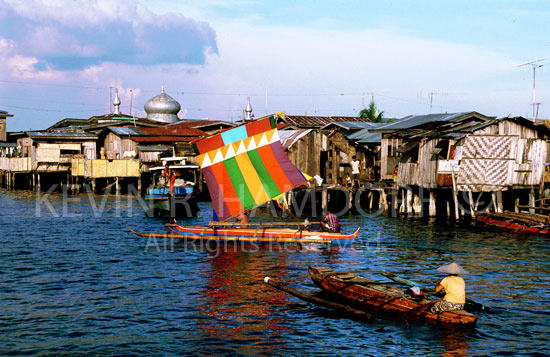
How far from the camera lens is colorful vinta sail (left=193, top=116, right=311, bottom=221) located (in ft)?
98.7

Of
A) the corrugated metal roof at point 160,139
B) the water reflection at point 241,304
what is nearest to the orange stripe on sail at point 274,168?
the water reflection at point 241,304

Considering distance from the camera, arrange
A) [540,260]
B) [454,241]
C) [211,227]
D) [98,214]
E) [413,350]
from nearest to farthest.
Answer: [413,350]
[540,260]
[211,227]
[454,241]
[98,214]

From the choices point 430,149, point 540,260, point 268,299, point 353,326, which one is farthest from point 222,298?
point 430,149

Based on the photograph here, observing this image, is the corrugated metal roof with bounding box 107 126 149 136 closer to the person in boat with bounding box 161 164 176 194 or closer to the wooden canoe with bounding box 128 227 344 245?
the person in boat with bounding box 161 164 176 194

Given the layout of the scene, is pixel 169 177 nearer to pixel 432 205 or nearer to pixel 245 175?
pixel 245 175

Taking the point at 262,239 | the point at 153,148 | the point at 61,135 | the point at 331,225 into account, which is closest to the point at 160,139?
the point at 153,148

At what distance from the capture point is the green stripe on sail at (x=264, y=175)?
30.4 m

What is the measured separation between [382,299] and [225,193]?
13.1 m

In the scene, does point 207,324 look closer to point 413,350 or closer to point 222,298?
point 222,298

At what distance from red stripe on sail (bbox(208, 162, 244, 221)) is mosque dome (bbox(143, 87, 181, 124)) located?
6125cm

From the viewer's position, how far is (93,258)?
1161 inches

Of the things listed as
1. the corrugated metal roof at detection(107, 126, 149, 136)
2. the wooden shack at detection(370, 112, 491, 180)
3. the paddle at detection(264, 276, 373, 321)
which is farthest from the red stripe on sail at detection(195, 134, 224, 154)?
the corrugated metal roof at detection(107, 126, 149, 136)

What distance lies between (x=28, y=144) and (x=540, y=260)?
198ft

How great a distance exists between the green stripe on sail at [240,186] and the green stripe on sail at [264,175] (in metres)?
0.82
